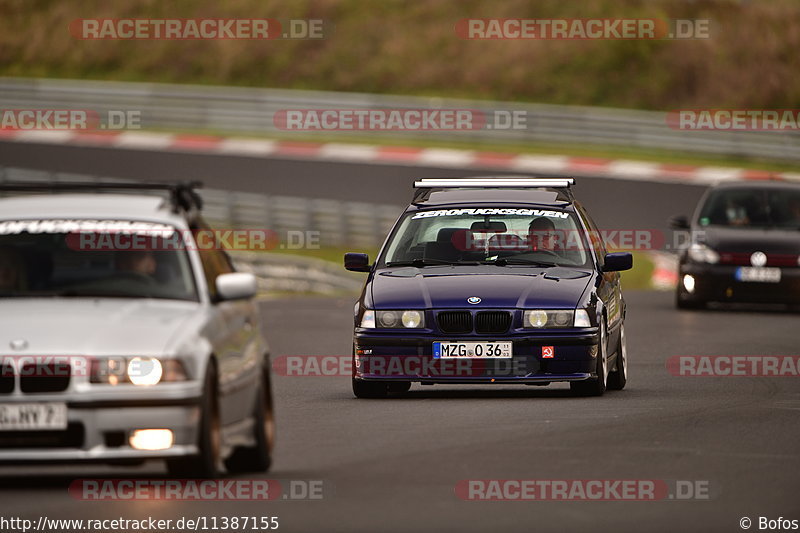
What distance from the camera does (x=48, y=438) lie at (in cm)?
906

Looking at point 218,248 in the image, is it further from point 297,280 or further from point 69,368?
point 297,280

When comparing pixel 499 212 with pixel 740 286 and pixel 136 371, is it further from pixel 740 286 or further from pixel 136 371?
pixel 740 286

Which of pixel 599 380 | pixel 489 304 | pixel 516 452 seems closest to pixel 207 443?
pixel 516 452

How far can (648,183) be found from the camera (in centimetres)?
4081

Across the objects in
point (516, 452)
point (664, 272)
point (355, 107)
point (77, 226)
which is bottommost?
point (516, 452)

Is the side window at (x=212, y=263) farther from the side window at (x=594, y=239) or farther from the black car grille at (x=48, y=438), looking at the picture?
the side window at (x=594, y=239)

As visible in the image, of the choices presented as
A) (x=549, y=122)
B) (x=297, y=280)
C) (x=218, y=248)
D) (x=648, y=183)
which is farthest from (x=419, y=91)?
(x=218, y=248)

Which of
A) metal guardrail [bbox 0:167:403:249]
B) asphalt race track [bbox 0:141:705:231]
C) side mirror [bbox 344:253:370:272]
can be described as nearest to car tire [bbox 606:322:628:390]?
side mirror [bbox 344:253:370:272]

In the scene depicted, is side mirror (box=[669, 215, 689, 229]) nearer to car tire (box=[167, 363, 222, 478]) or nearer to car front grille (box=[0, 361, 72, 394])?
car tire (box=[167, 363, 222, 478])

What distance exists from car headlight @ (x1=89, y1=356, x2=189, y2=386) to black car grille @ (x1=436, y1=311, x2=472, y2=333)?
5.14 m

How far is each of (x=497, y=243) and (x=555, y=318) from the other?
1.30m

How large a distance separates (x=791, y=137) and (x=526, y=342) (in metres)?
34.0

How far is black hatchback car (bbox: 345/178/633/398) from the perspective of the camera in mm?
14031

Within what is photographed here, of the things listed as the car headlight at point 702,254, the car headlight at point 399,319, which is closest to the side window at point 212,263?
the car headlight at point 399,319
